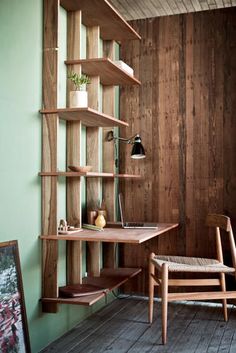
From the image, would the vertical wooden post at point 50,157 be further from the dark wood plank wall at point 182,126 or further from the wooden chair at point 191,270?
the dark wood plank wall at point 182,126

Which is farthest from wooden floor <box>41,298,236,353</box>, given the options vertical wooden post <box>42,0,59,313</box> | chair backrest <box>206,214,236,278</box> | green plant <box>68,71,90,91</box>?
green plant <box>68,71,90,91</box>

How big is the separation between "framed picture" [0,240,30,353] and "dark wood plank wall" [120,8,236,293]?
189 centimetres

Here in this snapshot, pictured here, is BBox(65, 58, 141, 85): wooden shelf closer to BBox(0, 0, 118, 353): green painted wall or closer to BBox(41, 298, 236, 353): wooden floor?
BBox(0, 0, 118, 353): green painted wall

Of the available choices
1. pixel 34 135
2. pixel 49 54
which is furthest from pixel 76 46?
pixel 34 135

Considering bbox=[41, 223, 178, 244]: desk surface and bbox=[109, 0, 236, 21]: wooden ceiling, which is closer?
bbox=[41, 223, 178, 244]: desk surface

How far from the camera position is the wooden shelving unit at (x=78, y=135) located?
292 centimetres

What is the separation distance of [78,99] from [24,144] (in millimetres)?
543

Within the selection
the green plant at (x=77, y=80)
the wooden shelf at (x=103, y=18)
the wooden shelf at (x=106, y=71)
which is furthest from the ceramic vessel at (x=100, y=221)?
the wooden shelf at (x=103, y=18)

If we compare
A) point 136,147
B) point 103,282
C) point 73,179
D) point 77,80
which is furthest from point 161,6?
point 103,282

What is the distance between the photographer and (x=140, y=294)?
14.1ft

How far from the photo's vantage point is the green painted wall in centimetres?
255

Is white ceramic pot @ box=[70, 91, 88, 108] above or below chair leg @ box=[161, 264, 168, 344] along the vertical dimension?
above

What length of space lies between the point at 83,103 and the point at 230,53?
172 centimetres

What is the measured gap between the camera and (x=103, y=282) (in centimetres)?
336
